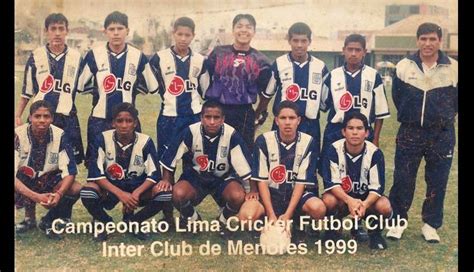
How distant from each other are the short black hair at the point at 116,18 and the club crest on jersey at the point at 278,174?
1.37 metres

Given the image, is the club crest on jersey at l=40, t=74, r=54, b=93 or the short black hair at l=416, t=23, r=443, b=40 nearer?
the club crest on jersey at l=40, t=74, r=54, b=93

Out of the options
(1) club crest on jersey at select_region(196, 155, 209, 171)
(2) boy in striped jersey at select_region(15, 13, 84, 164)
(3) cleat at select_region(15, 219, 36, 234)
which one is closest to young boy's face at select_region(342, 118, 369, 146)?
(1) club crest on jersey at select_region(196, 155, 209, 171)

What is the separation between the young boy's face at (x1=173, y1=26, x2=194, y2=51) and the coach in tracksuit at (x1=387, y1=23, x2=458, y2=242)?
1413 mm

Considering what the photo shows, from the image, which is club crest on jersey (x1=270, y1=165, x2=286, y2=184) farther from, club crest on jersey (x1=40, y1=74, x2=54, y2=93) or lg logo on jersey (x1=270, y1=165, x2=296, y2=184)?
club crest on jersey (x1=40, y1=74, x2=54, y2=93)

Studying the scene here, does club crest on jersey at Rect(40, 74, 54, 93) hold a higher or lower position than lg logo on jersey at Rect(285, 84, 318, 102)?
higher

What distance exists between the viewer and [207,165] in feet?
13.6

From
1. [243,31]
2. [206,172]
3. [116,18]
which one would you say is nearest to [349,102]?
[243,31]

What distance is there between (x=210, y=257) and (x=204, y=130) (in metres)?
0.84

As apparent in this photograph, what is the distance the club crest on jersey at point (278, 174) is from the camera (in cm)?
416

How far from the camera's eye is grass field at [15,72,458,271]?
159 inches

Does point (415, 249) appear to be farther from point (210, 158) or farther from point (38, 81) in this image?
point (38, 81)

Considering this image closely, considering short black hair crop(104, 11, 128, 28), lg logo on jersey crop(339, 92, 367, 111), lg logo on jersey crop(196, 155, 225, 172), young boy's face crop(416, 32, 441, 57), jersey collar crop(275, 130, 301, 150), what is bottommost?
lg logo on jersey crop(196, 155, 225, 172)

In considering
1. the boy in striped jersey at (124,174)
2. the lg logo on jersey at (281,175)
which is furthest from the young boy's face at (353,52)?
the boy in striped jersey at (124,174)
